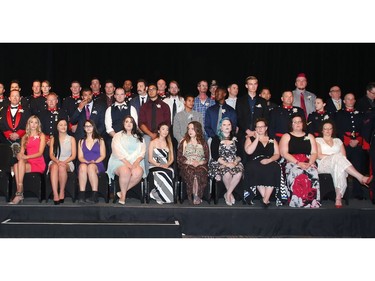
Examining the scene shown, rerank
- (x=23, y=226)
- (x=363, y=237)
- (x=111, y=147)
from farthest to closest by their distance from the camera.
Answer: (x=111, y=147) < (x=363, y=237) < (x=23, y=226)

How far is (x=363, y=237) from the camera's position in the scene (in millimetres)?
6391

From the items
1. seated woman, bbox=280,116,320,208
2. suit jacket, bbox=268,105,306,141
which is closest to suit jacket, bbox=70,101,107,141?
suit jacket, bbox=268,105,306,141

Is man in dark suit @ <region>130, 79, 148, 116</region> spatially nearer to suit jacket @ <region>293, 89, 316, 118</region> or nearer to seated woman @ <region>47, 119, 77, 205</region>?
seated woman @ <region>47, 119, 77, 205</region>

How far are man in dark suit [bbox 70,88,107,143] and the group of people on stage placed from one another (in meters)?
0.01

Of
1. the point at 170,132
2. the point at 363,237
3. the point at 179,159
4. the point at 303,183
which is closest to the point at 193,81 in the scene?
the point at 170,132

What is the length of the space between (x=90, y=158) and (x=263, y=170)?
2.12m

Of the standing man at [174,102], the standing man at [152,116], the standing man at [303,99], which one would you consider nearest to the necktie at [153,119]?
the standing man at [152,116]

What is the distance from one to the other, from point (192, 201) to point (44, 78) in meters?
3.87

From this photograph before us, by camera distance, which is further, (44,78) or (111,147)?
(44,78)

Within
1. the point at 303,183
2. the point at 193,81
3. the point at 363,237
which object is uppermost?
the point at 193,81

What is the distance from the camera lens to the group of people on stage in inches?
260

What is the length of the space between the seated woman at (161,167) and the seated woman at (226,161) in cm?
52

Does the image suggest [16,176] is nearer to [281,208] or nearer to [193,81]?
[281,208]

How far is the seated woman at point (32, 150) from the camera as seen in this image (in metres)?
6.68
